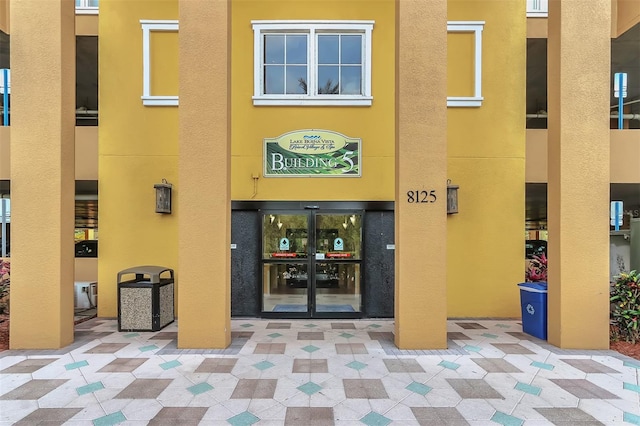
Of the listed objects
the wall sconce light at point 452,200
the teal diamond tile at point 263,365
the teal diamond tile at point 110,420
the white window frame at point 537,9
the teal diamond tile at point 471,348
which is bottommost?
the teal diamond tile at point 471,348

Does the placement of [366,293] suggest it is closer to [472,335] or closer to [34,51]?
[472,335]

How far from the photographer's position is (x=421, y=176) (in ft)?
17.2

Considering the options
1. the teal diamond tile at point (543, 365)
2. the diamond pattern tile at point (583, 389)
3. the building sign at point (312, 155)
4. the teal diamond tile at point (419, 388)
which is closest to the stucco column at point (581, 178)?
the teal diamond tile at point (543, 365)

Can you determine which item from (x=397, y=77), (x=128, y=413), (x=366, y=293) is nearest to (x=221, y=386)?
(x=128, y=413)

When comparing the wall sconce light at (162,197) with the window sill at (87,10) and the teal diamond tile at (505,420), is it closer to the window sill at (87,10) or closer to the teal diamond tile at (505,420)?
the window sill at (87,10)

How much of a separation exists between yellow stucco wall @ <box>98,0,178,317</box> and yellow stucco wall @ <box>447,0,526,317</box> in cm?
648

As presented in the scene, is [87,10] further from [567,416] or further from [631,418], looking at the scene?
[631,418]

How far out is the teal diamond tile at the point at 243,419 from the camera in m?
3.18

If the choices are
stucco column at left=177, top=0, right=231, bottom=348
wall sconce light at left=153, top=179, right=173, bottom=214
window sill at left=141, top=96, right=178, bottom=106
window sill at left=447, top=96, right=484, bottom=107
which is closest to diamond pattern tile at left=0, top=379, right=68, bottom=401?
stucco column at left=177, top=0, right=231, bottom=348

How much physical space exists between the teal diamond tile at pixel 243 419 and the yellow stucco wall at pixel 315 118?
4.60m

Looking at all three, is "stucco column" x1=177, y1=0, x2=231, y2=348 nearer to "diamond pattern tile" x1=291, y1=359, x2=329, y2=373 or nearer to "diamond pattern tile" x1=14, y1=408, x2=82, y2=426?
"diamond pattern tile" x1=291, y1=359, x2=329, y2=373

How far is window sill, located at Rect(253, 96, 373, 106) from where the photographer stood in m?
7.20

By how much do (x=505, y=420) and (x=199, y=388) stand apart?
11.2 ft

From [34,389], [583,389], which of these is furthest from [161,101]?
[583,389]
